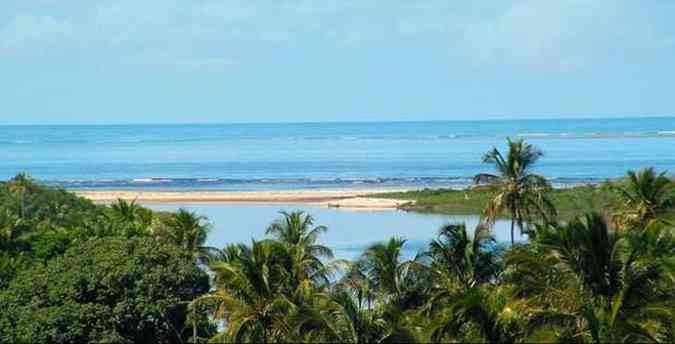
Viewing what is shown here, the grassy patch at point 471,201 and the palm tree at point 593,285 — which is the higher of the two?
the grassy patch at point 471,201

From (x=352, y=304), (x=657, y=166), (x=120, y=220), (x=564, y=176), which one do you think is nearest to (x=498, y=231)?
(x=120, y=220)

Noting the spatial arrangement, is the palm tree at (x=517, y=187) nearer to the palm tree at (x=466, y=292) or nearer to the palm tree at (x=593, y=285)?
the palm tree at (x=466, y=292)

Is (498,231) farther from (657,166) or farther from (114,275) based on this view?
(657,166)

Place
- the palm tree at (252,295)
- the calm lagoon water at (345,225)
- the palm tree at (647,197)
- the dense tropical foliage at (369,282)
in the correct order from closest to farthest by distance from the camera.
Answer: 1. the dense tropical foliage at (369,282)
2. the palm tree at (252,295)
3. the palm tree at (647,197)
4. the calm lagoon water at (345,225)

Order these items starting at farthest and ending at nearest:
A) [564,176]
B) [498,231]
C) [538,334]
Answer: [564,176] < [498,231] < [538,334]

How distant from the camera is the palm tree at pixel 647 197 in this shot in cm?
4669

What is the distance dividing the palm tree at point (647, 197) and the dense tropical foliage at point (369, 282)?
0.05 meters

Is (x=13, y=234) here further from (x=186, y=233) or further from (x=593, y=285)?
(x=593, y=285)

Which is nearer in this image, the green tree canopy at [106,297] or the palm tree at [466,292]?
the palm tree at [466,292]

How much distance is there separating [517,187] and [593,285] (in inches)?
576

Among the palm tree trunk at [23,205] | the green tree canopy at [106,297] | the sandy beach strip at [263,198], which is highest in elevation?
the sandy beach strip at [263,198]

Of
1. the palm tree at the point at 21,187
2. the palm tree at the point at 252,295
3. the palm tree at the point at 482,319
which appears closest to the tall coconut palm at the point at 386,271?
the palm tree at the point at 252,295

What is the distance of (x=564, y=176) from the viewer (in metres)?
153

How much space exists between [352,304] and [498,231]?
5204 centimetres
